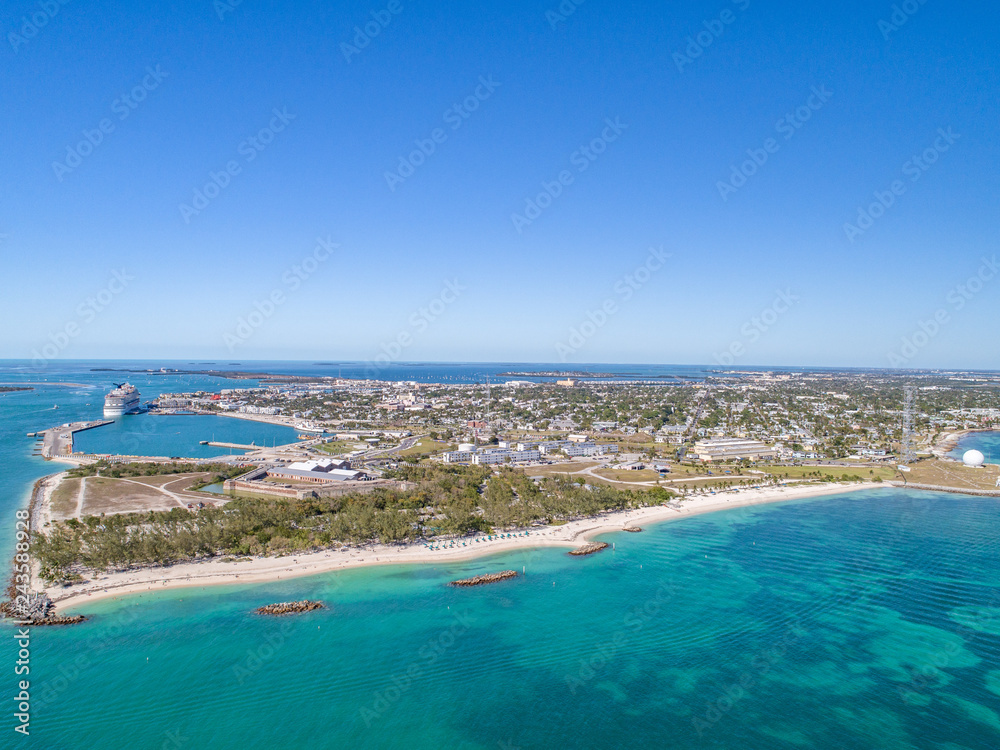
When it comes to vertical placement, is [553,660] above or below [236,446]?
below

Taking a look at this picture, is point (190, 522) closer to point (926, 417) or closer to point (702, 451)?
point (702, 451)

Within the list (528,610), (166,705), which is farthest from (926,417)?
(166,705)

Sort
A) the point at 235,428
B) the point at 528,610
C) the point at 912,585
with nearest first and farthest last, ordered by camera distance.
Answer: the point at 528,610 → the point at 912,585 → the point at 235,428

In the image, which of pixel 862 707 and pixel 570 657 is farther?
pixel 570 657

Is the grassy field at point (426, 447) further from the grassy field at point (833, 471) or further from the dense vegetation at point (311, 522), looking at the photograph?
the grassy field at point (833, 471)

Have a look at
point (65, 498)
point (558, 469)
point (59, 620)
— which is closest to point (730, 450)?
point (558, 469)

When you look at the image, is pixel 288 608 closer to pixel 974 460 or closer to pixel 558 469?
pixel 558 469
